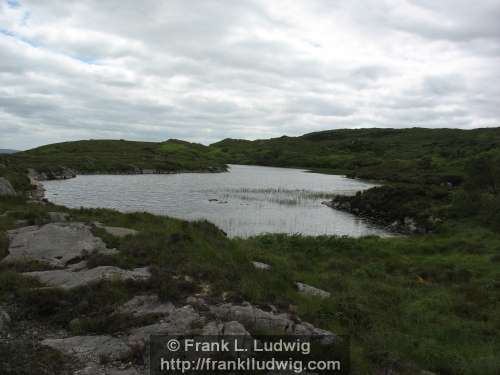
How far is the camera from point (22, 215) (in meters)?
22.5

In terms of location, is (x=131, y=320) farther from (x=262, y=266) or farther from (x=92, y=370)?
(x=262, y=266)

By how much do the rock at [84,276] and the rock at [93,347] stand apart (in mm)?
2958

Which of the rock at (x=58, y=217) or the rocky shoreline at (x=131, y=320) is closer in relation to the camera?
the rocky shoreline at (x=131, y=320)

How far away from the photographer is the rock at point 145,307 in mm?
10500

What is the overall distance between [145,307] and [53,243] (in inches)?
305

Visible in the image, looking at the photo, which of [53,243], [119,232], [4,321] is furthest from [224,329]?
[119,232]

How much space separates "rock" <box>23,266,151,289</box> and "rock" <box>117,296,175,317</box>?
126cm

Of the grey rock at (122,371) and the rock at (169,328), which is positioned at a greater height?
the rock at (169,328)

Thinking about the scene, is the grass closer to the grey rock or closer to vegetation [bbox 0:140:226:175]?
the grey rock

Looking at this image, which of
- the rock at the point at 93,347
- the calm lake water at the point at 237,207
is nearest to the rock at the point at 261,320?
the rock at the point at 93,347

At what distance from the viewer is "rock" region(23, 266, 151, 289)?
12148 millimetres

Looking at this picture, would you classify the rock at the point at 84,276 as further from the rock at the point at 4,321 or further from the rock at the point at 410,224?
the rock at the point at 410,224

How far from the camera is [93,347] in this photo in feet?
29.1

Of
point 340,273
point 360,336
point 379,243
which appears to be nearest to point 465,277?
point 340,273
